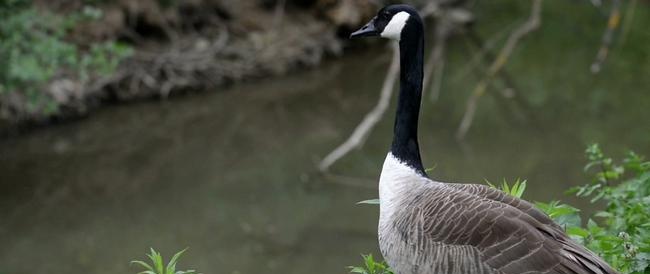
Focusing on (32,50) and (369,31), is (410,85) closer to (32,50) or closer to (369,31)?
(369,31)

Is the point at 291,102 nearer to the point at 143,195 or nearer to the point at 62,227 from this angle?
the point at 143,195

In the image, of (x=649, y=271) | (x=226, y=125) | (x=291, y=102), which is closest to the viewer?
(x=649, y=271)

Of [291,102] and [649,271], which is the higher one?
[291,102]

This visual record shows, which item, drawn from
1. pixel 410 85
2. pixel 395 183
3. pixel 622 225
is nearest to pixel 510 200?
pixel 395 183

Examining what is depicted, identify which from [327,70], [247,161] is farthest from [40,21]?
[327,70]

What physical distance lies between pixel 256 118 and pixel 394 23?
300 inches

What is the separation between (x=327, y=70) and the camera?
13945 mm

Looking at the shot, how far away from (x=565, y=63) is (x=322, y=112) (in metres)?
4.10

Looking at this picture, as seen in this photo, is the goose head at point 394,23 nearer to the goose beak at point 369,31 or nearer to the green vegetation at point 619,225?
the goose beak at point 369,31

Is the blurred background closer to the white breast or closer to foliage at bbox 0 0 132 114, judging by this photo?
foliage at bbox 0 0 132 114

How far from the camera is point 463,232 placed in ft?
11.7

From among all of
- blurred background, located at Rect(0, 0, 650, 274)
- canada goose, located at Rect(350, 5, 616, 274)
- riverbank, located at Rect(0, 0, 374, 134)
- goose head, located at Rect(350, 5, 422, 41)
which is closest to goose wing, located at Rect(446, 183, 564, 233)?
canada goose, located at Rect(350, 5, 616, 274)

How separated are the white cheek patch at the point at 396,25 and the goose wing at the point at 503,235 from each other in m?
1.06

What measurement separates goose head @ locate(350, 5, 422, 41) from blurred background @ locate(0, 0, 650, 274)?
3.57 m
